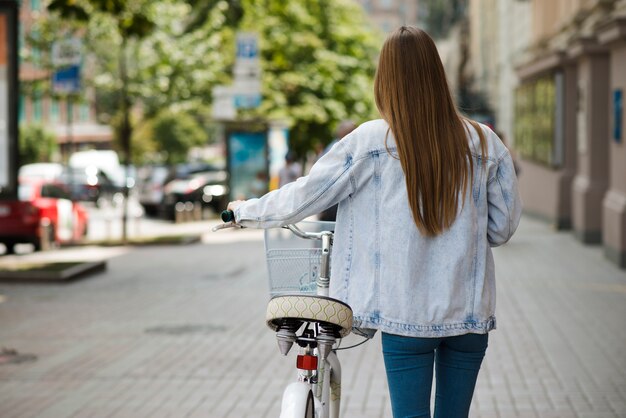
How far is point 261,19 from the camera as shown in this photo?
37.7 metres

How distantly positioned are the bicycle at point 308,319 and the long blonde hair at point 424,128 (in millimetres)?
397

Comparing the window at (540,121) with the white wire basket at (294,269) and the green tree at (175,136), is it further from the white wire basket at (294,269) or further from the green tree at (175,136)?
the green tree at (175,136)

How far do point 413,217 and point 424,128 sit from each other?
268 millimetres

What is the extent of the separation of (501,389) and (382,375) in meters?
0.90

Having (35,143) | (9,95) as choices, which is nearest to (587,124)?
(9,95)

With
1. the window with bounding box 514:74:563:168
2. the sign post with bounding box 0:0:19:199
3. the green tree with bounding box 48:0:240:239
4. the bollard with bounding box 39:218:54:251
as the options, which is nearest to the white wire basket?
the sign post with bounding box 0:0:19:199

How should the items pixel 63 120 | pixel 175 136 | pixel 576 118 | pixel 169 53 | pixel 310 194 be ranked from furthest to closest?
pixel 63 120
pixel 175 136
pixel 169 53
pixel 576 118
pixel 310 194

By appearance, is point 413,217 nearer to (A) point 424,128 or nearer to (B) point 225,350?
(A) point 424,128

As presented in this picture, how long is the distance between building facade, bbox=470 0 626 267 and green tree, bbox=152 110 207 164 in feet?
132

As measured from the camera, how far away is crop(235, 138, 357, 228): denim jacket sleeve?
3.65 m

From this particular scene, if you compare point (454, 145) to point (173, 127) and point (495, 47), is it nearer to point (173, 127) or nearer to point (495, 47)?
point (495, 47)

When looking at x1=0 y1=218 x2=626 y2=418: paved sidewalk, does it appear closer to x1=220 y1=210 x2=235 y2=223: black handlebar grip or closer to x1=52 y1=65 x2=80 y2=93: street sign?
x1=220 y1=210 x2=235 y2=223: black handlebar grip

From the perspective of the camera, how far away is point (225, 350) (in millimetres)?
9352

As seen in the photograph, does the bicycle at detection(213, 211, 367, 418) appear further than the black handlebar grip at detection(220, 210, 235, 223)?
No
